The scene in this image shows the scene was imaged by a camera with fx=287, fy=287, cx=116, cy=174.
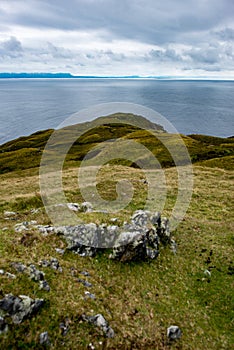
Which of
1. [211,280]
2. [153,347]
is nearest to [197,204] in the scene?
[211,280]

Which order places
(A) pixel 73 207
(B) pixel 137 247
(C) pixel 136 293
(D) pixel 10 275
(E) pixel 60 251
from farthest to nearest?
1. (A) pixel 73 207
2. (B) pixel 137 247
3. (E) pixel 60 251
4. (C) pixel 136 293
5. (D) pixel 10 275

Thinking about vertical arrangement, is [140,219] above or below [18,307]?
below

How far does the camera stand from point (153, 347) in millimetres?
13945

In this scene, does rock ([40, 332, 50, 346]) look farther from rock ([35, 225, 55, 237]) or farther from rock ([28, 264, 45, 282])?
rock ([35, 225, 55, 237])

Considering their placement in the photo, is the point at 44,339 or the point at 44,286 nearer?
the point at 44,339

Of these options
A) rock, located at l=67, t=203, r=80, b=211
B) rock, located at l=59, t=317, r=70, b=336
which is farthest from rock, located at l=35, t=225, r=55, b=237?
rock, located at l=59, t=317, r=70, b=336

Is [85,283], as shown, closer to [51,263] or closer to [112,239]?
[51,263]

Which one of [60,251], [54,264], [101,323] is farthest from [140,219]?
[101,323]

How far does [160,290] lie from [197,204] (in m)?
21.7

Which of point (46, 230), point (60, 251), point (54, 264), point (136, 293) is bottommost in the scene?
point (136, 293)

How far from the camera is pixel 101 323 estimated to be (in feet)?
45.2

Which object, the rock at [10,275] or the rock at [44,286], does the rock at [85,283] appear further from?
the rock at [10,275]

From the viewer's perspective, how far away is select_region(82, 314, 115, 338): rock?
1361 centimetres

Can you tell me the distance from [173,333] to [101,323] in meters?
4.07
